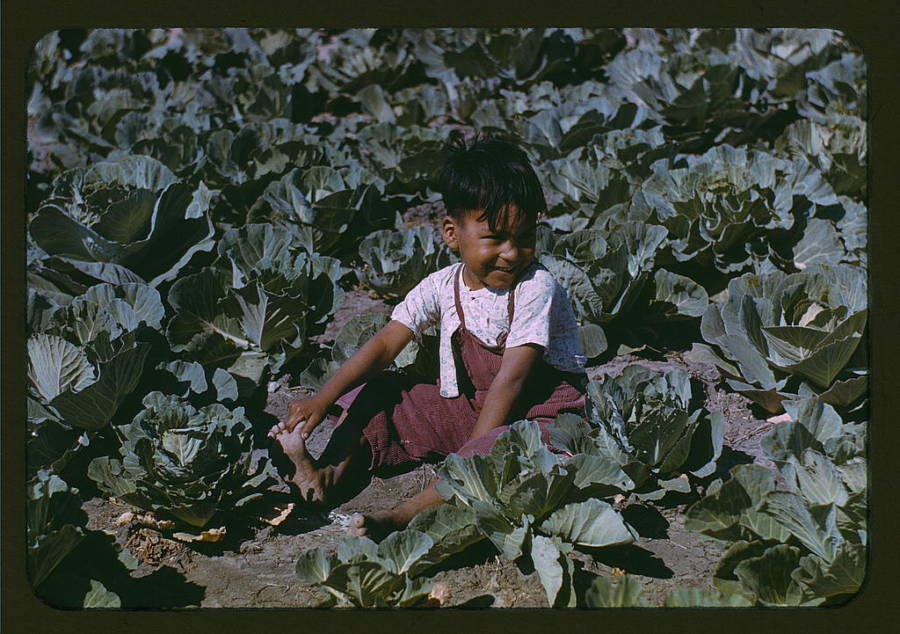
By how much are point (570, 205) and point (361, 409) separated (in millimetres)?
1858

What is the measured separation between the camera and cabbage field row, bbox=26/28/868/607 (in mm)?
2674

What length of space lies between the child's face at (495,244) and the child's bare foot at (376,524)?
2.44 feet

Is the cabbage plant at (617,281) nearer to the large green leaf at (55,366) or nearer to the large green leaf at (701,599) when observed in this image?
the large green leaf at (701,599)

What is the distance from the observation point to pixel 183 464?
2.83 metres

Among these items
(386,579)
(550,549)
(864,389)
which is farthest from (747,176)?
(386,579)

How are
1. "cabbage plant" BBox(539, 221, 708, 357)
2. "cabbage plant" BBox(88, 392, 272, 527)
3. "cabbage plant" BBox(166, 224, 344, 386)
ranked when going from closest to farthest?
"cabbage plant" BBox(88, 392, 272, 527)
"cabbage plant" BBox(166, 224, 344, 386)
"cabbage plant" BBox(539, 221, 708, 357)

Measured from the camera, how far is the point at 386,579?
99.6 inches

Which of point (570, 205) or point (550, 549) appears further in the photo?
point (570, 205)

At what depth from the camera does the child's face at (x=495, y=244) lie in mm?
2873

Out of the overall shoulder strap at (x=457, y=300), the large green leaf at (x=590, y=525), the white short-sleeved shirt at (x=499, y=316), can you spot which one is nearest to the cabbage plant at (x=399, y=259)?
the white short-sleeved shirt at (x=499, y=316)

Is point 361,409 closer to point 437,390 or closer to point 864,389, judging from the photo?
point 437,390

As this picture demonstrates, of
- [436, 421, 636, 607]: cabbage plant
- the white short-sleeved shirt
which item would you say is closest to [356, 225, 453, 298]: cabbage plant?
the white short-sleeved shirt

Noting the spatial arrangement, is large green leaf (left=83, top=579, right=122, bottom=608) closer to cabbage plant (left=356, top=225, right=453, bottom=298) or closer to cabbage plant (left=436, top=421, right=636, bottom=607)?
cabbage plant (left=436, top=421, right=636, bottom=607)

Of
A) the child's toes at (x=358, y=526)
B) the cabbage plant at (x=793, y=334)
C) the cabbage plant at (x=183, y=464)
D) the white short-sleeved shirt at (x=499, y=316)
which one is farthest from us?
the cabbage plant at (x=793, y=334)
